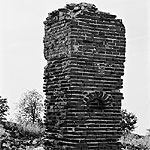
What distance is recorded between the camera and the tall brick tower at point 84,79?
5688mm

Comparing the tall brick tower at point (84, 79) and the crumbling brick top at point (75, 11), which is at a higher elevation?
the crumbling brick top at point (75, 11)

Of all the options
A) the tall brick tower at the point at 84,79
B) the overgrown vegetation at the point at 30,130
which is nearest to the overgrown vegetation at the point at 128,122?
the overgrown vegetation at the point at 30,130

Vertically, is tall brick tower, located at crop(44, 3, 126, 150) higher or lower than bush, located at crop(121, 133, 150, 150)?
higher

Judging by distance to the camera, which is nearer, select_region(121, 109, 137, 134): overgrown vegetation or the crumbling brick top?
the crumbling brick top

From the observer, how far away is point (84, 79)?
18.9 ft

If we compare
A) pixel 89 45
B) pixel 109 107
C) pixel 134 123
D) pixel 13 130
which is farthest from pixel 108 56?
pixel 134 123

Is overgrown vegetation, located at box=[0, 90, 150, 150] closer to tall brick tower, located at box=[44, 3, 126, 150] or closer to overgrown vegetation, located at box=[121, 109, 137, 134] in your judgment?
overgrown vegetation, located at box=[121, 109, 137, 134]

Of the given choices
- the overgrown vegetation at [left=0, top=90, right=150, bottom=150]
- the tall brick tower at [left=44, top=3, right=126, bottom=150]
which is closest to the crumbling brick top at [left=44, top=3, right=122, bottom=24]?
the tall brick tower at [left=44, top=3, right=126, bottom=150]

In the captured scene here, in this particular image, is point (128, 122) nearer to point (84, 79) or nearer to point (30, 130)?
point (30, 130)

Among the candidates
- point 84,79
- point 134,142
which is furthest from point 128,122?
point 84,79

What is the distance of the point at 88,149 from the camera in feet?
18.6

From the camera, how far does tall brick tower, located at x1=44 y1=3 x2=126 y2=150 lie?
569 cm

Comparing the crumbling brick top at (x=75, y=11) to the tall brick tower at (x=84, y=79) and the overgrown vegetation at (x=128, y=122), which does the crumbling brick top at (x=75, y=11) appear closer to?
the tall brick tower at (x=84, y=79)

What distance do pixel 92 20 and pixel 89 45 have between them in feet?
1.39
